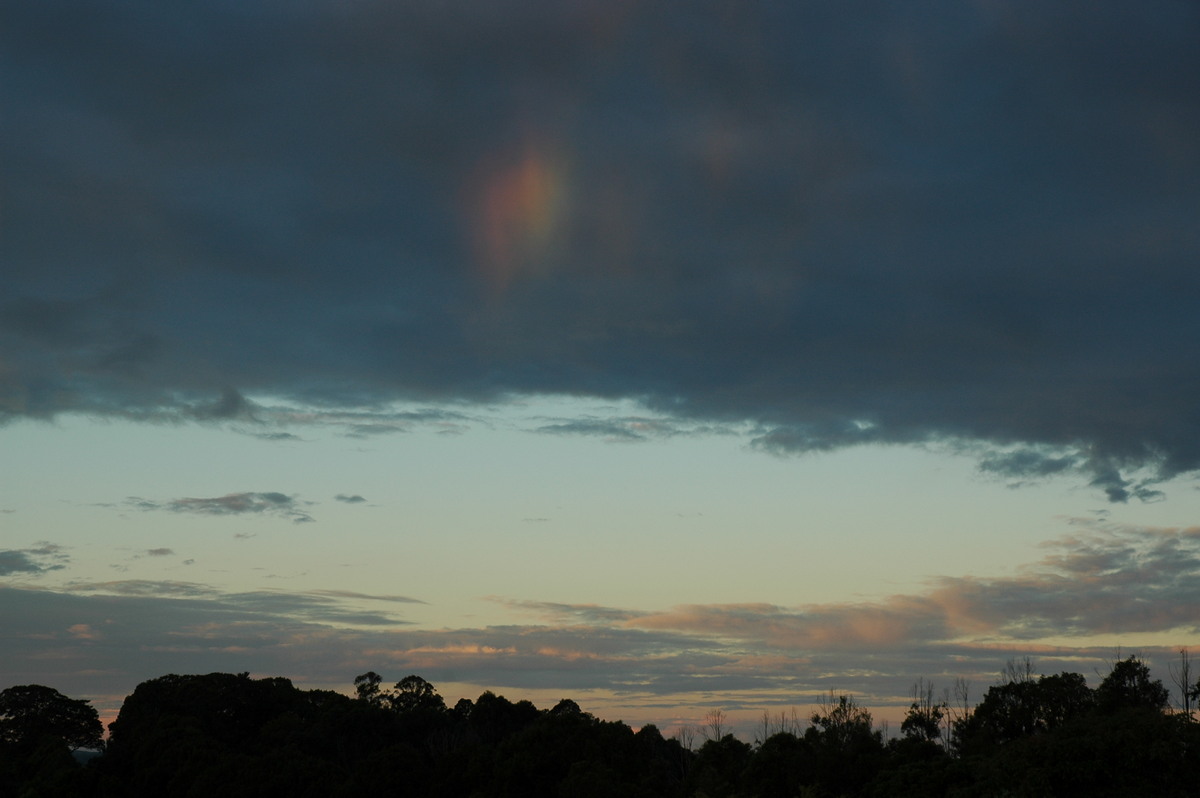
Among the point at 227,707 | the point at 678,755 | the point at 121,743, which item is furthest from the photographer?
the point at 227,707

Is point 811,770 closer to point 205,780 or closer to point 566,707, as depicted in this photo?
point 205,780

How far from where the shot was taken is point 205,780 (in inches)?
2800

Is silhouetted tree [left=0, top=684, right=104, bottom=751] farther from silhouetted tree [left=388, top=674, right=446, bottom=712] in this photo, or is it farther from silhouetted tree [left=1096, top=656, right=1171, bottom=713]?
silhouetted tree [left=1096, top=656, right=1171, bottom=713]

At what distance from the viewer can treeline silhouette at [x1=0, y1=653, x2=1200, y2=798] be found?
4922 cm

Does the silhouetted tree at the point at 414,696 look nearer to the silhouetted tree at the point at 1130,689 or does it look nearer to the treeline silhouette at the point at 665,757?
the treeline silhouette at the point at 665,757

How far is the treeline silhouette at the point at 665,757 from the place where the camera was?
161 feet

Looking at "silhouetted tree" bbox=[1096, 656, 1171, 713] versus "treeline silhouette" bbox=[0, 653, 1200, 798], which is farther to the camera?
"silhouetted tree" bbox=[1096, 656, 1171, 713]

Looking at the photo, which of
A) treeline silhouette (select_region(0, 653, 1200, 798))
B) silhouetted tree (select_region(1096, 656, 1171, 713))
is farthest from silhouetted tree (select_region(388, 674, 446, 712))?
silhouetted tree (select_region(1096, 656, 1171, 713))

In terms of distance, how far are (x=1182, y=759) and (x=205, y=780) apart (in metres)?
58.5

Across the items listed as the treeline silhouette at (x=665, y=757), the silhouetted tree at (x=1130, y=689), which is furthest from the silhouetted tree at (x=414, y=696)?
the silhouetted tree at (x=1130, y=689)

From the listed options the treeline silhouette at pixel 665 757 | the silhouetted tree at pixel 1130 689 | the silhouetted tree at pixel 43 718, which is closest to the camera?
the treeline silhouette at pixel 665 757

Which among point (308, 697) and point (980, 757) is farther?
point (308, 697)

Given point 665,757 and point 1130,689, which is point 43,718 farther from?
point 1130,689

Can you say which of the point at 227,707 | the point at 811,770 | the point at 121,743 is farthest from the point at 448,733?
the point at 811,770
